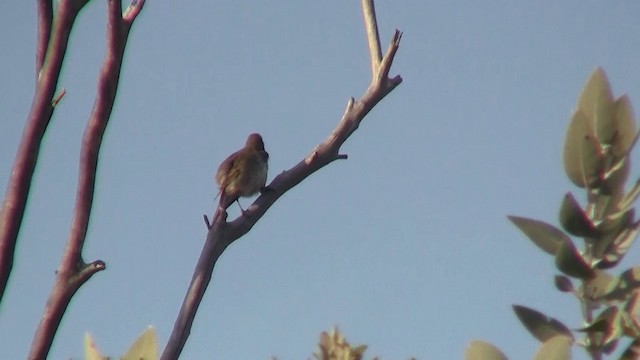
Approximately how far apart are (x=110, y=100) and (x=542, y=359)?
81 centimetres

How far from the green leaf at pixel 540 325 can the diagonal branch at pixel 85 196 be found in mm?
672

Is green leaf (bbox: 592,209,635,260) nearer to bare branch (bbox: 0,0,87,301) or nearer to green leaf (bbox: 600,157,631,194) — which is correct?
green leaf (bbox: 600,157,631,194)

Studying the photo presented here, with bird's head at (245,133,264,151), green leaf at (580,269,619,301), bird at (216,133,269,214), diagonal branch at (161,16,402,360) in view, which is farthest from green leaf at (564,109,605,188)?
bird's head at (245,133,264,151)

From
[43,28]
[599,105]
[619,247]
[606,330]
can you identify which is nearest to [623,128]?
[599,105]

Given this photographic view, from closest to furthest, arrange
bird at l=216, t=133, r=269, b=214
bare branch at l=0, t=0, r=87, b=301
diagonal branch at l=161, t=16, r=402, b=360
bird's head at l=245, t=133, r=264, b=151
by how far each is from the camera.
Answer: bare branch at l=0, t=0, r=87, b=301
diagonal branch at l=161, t=16, r=402, b=360
bird at l=216, t=133, r=269, b=214
bird's head at l=245, t=133, r=264, b=151

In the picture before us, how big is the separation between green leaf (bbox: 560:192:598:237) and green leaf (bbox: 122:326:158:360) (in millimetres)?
665

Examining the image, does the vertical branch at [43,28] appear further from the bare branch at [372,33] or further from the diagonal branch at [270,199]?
the bare branch at [372,33]

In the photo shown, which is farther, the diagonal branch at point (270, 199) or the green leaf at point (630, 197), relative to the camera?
the diagonal branch at point (270, 199)

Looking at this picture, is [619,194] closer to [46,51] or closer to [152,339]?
[152,339]

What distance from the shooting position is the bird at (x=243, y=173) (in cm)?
715

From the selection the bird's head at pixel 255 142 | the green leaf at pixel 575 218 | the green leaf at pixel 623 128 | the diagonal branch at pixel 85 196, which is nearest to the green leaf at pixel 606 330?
the green leaf at pixel 575 218

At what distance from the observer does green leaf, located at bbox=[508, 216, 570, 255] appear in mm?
1241

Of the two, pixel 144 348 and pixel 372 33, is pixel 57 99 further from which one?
pixel 372 33

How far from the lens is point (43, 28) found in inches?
59.3
